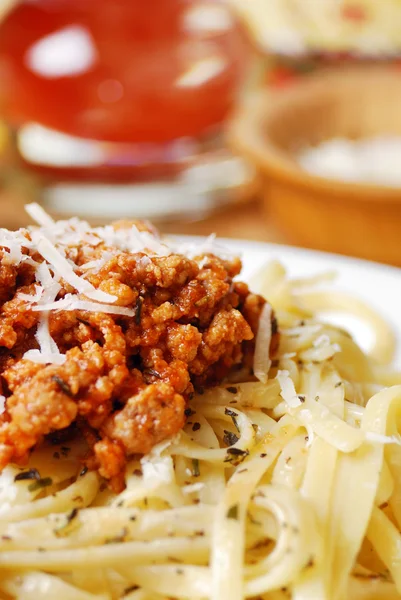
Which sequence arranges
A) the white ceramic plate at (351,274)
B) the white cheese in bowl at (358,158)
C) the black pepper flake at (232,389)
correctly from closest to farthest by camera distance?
the black pepper flake at (232,389), the white ceramic plate at (351,274), the white cheese in bowl at (358,158)

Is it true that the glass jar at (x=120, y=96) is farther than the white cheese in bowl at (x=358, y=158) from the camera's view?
Yes

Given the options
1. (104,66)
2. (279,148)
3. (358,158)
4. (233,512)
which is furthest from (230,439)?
(104,66)

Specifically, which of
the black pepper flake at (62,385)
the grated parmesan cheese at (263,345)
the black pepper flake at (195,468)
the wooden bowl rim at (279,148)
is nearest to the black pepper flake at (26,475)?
the black pepper flake at (62,385)

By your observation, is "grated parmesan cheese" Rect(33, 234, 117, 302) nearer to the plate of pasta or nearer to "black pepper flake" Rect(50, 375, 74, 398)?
the plate of pasta

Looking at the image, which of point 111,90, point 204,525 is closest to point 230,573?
point 204,525

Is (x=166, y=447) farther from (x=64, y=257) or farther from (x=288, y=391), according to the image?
(x=64, y=257)

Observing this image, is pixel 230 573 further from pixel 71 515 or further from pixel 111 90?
pixel 111 90

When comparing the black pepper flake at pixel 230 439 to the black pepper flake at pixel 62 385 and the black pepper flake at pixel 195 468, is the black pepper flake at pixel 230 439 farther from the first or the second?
the black pepper flake at pixel 62 385

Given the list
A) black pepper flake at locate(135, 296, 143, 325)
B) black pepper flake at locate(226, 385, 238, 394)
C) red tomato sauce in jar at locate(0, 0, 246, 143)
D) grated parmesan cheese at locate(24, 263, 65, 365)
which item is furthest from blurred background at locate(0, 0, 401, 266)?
grated parmesan cheese at locate(24, 263, 65, 365)

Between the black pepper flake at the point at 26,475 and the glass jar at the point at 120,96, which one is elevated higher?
the glass jar at the point at 120,96
